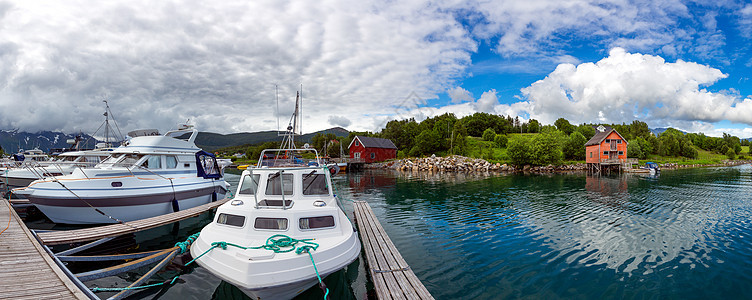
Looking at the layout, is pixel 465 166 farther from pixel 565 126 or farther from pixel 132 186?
pixel 565 126

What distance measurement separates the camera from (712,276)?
9508 mm

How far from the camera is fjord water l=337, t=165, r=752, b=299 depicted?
8.85 m

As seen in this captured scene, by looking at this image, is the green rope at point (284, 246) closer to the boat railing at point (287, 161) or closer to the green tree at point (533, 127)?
the boat railing at point (287, 161)

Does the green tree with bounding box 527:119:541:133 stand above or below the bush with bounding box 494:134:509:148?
above

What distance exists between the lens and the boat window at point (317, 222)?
8586 millimetres

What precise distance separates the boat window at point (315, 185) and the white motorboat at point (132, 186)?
10865 millimetres

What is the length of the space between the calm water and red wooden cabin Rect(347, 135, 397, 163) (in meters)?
58.2

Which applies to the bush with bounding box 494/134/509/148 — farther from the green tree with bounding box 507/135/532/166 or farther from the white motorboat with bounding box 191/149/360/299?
the white motorboat with bounding box 191/149/360/299

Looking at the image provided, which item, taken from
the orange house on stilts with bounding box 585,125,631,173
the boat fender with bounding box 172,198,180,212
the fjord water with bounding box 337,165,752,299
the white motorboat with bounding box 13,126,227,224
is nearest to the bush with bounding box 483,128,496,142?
the orange house on stilts with bounding box 585,125,631,173

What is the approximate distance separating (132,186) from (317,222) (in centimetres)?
1269

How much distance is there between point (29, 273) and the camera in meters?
7.15

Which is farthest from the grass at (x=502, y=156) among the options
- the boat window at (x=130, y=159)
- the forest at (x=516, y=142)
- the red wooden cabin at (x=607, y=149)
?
the boat window at (x=130, y=159)

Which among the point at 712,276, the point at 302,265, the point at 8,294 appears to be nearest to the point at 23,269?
the point at 8,294

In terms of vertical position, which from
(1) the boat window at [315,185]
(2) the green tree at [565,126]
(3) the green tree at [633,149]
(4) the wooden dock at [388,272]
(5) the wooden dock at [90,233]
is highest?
(2) the green tree at [565,126]
